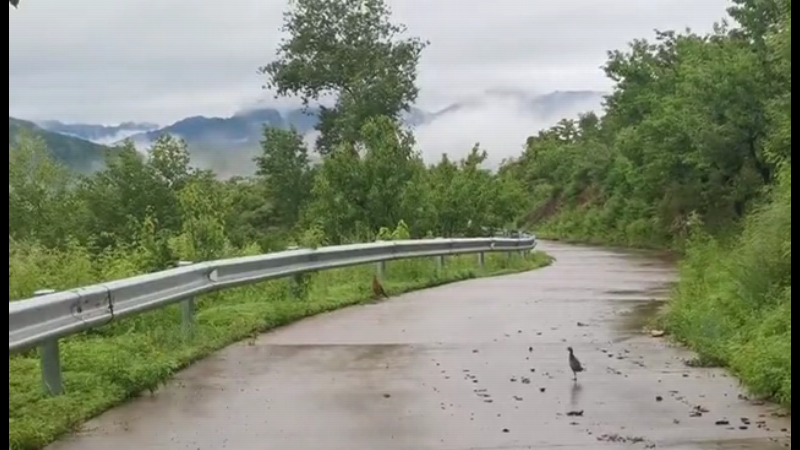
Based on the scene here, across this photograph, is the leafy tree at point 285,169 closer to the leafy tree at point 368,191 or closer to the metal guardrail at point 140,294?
the leafy tree at point 368,191

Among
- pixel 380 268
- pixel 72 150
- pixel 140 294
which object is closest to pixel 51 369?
→ pixel 140 294

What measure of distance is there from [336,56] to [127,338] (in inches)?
1792

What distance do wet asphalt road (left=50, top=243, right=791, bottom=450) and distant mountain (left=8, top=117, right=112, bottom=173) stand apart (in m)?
49.8

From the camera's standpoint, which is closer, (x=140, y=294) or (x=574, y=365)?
(x=574, y=365)

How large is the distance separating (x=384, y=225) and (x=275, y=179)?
82.5 ft

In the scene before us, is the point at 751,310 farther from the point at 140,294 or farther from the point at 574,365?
the point at 140,294

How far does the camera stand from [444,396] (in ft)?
25.8

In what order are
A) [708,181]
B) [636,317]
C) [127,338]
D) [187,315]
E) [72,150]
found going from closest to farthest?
[127,338], [187,315], [636,317], [708,181], [72,150]

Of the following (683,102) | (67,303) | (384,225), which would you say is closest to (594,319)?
(67,303)

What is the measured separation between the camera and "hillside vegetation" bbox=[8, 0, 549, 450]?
8695 mm

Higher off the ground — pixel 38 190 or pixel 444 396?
pixel 38 190

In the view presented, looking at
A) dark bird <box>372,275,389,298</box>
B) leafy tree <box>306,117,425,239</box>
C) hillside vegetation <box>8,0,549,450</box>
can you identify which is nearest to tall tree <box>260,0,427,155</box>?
hillside vegetation <box>8,0,549,450</box>

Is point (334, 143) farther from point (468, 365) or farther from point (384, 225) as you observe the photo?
point (468, 365)

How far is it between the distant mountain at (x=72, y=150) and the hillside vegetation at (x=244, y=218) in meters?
0.96
